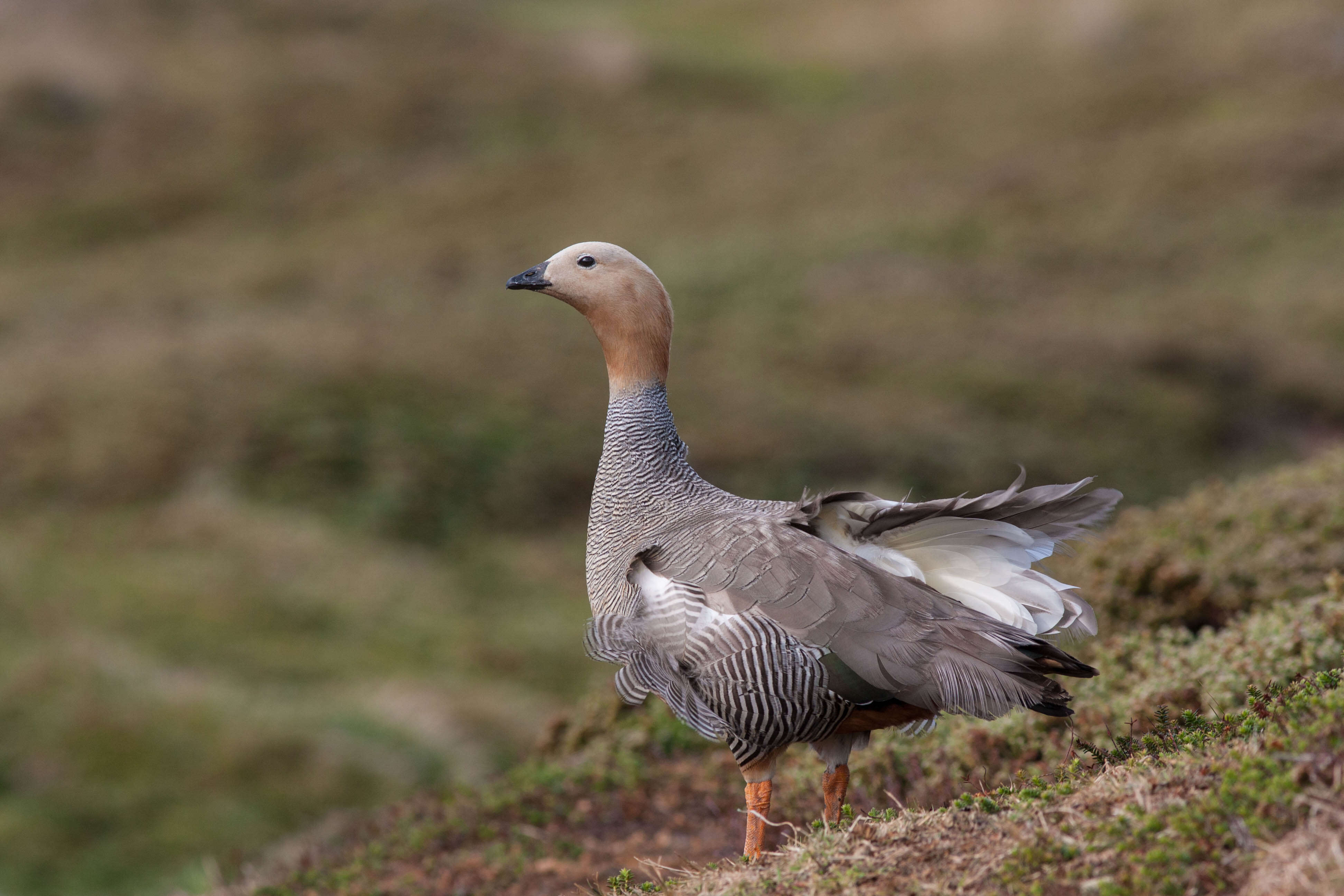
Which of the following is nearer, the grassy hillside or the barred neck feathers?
the grassy hillside

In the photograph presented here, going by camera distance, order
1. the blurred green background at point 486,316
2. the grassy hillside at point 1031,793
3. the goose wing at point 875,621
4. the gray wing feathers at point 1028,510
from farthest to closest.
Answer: the blurred green background at point 486,316 → the gray wing feathers at point 1028,510 → the goose wing at point 875,621 → the grassy hillside at point 1031,793

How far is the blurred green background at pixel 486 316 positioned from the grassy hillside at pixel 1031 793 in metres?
1.89

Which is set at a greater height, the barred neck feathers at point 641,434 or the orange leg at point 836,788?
the barred neck feathers at point 641,434

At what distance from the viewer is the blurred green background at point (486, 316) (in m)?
12.0

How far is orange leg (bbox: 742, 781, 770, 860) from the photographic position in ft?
16.6

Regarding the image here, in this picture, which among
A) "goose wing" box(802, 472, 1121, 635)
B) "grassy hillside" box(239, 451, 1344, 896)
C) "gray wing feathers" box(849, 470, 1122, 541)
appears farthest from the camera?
"goose wing" box(802, 472, 1121, 635)

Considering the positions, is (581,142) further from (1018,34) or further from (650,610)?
(650,610)

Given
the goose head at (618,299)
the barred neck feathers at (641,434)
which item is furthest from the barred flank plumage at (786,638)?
the goose head at (618,299)

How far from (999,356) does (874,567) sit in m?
21.7

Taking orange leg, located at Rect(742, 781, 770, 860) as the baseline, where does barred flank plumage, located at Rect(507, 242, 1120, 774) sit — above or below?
above

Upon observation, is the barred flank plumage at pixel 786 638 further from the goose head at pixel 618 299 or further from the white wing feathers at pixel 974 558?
the goose head at pixel 618 299

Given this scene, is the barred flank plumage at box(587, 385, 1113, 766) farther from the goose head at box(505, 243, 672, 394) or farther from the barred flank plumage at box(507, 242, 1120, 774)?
the goose head at box(505, 243, 672, 394)

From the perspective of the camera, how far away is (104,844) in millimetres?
9656

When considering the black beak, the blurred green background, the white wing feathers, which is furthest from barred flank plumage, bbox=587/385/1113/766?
the blurred green background
